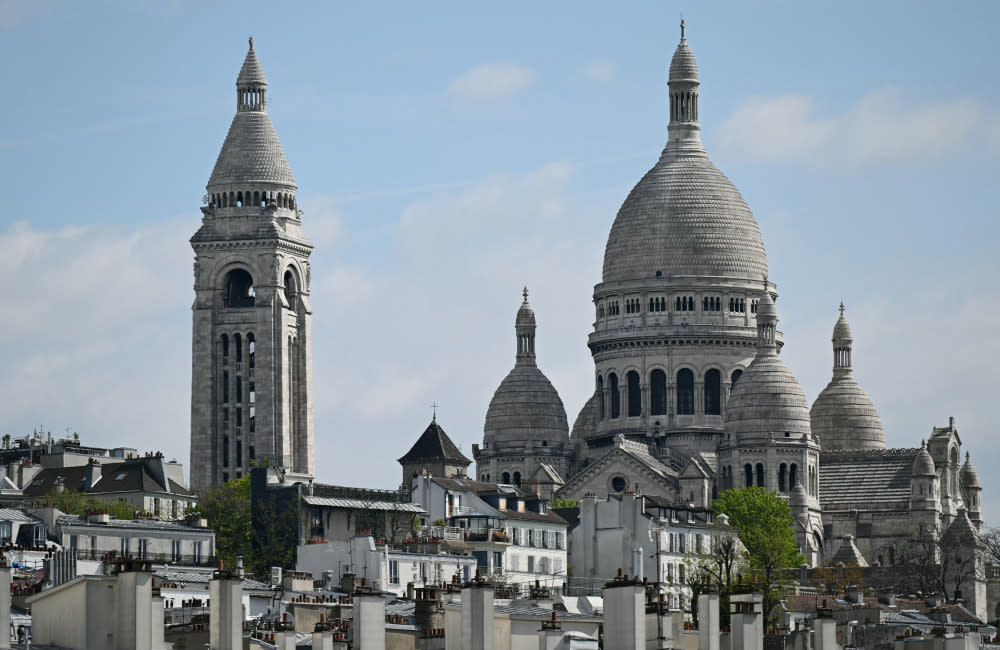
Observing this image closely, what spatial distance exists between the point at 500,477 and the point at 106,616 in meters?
139

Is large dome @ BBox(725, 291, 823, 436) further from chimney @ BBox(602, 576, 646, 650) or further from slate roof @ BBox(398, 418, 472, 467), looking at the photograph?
chimney @ BBox(602, 576, 646, 650)

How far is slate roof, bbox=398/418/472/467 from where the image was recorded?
540 feet

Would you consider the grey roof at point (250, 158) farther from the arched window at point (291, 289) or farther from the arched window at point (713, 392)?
the arched window at point (713, 392)

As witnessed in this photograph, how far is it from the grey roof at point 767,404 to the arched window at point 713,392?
8380 millimetres

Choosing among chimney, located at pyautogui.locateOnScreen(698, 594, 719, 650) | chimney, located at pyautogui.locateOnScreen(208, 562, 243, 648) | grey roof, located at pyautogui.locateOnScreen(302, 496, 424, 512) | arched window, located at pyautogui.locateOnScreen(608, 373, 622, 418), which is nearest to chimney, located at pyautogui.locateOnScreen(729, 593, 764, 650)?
chimney, located at pyautogui.locateOnScreen(698, 594, 719, 650)

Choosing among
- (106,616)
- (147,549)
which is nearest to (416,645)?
(106,616)

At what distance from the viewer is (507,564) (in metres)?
126

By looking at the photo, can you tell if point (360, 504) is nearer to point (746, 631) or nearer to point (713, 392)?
point (746, 631)

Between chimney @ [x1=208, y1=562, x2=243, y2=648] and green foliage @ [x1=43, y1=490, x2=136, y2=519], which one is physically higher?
green foliage @ [x1=43, y1=490, x2=136, y2=519]

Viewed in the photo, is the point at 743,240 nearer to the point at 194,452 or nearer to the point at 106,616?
the point at 194,452

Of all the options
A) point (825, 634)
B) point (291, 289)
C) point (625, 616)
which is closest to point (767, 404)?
point (291, 289)

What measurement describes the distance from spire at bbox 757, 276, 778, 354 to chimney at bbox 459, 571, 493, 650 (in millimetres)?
130995

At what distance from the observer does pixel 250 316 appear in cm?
19400

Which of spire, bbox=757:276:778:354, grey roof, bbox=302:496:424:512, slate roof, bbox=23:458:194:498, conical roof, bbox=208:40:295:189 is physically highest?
conical roof, bbox=208:40:295:189
